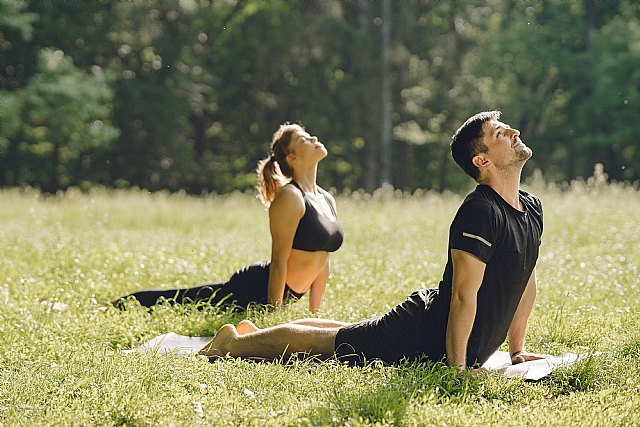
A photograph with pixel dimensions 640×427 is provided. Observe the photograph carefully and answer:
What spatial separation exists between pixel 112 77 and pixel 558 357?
20205 mm

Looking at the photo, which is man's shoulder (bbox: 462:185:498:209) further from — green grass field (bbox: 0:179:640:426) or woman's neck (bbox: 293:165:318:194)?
woman's neck (bbox: 293:165:318:194)

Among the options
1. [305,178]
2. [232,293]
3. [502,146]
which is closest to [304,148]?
[305,178]

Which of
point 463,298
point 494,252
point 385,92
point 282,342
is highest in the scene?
point 385,92

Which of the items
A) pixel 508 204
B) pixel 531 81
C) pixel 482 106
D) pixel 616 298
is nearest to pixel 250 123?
pixel 482 106

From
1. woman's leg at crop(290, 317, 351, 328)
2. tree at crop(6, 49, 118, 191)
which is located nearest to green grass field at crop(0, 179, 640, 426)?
woman's leg at crop(290, 317, 351, 328)

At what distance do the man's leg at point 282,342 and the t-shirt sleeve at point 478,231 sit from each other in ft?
3.46

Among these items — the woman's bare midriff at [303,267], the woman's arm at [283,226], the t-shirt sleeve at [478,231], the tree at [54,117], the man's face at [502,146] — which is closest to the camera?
the t-shirt sleeve at [478,231]

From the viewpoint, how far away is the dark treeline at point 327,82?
27.2m

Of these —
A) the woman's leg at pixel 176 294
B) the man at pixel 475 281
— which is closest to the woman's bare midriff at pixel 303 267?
the woman's leg at pixel 176 294

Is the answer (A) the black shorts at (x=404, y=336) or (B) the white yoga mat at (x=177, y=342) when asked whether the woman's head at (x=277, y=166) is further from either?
(A) the black shorts at (x=404, y=336)

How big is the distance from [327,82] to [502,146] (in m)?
26.5

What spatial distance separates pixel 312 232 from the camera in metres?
6.04

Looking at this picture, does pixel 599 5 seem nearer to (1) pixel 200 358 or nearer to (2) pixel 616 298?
(2) pixel 616 298

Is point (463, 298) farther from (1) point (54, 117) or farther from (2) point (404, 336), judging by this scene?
(1) point (54, 117)
